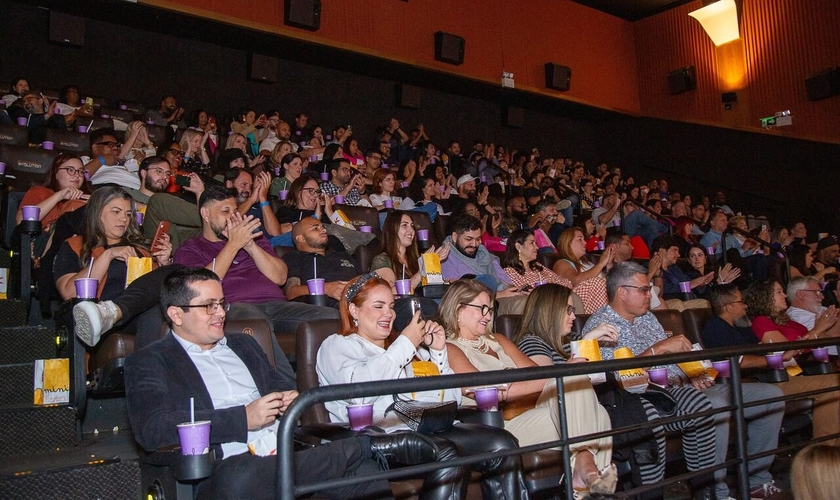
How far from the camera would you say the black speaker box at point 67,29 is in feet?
24.9

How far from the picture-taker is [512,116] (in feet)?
38.9

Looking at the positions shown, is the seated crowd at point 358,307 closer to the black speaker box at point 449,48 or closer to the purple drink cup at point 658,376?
the purple drink cup at point 658,376

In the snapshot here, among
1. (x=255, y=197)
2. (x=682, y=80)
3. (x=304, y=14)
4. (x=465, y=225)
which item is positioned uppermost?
(x=682, y=80)

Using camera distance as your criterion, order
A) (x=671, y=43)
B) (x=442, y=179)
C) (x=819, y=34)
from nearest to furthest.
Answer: (x=442, y=179), (x=819, y=34), (x=671, y=43)

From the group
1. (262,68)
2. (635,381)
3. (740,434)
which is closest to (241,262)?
(635,381)

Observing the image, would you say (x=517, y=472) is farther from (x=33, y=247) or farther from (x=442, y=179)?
(x=442, y=179)

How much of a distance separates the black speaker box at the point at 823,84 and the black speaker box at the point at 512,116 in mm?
4261

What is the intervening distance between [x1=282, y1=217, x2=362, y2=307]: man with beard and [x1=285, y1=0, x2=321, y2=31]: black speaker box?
16.6 feet

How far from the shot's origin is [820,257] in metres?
7.78

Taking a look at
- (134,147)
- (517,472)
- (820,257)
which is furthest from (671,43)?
(517,472)

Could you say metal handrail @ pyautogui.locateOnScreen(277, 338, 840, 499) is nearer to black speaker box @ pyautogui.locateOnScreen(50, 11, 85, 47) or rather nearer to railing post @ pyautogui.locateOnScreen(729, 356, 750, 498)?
railing post @ pyautogui.locateOnScreen(729, 356, 750, 498)

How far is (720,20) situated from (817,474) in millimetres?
10929

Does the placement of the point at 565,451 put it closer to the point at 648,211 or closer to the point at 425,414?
the point at 425,414

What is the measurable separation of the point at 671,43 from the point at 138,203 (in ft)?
34.0
